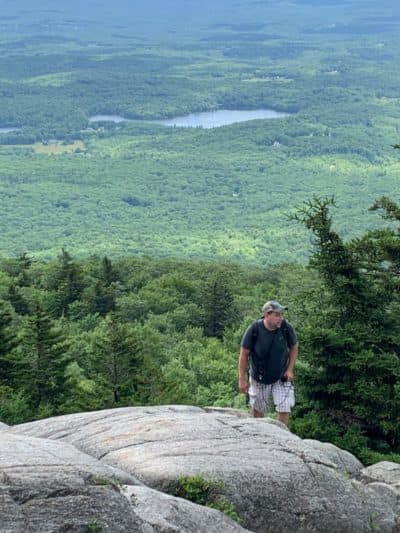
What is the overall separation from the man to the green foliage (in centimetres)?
362

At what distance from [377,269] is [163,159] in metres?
176

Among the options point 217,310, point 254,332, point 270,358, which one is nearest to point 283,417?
point 270,358

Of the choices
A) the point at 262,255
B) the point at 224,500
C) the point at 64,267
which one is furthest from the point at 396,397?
the point at 262,255

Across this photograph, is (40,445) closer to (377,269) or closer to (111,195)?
(377,269)

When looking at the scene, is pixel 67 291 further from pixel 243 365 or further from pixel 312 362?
pixel 243 365

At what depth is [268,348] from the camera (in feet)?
50.5

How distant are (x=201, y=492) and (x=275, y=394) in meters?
4.18

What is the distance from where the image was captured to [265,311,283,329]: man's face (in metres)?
15.0

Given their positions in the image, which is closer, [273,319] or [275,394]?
[273,319]

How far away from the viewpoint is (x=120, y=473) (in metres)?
11.8

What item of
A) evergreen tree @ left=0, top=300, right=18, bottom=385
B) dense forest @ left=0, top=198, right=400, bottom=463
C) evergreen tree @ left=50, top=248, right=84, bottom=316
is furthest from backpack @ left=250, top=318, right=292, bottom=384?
evergreen tree @ left=50, top=248, right=84, bottom=316

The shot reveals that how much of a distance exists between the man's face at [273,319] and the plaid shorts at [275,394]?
4.10 feet

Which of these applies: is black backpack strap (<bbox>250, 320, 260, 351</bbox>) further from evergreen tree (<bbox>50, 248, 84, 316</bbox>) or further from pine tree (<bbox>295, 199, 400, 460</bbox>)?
evergreen tree (<bbox>50, 248, 84, 316</bbox>)

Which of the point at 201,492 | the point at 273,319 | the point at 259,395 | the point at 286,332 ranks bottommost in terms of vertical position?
the point at 259,395
